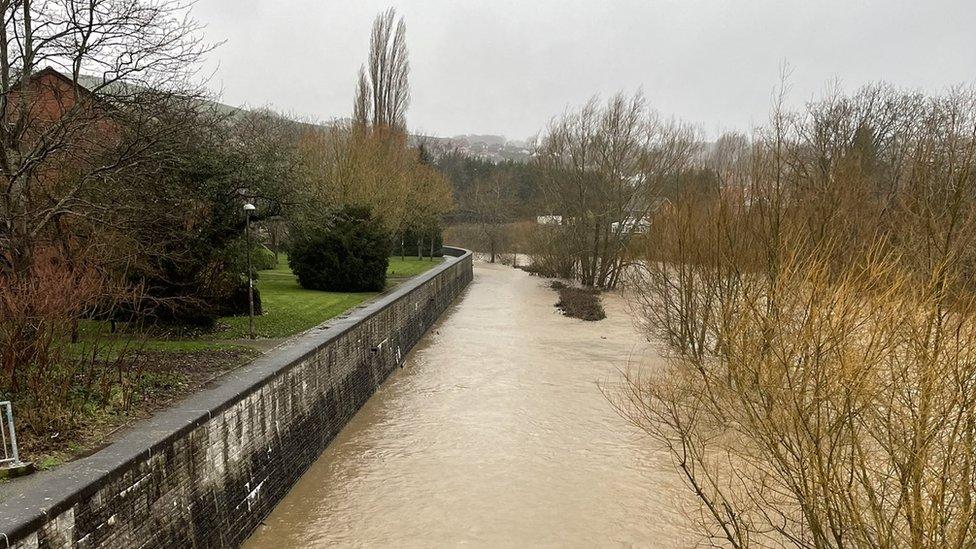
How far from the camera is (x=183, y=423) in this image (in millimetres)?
5992

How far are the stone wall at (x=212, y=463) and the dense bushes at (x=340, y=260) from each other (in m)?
8.30

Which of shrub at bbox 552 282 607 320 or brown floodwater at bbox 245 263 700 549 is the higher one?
shrub at bbox 552 282 607 320

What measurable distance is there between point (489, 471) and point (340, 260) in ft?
42.3

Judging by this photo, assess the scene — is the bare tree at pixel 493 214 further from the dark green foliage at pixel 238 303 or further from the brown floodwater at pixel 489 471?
the dark green foliage at pixel 238 303

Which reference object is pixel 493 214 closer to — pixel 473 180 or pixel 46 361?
pixel 473 180

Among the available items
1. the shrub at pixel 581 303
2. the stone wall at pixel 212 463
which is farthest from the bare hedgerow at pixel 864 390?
Answer: the shrub at pixel 581 303

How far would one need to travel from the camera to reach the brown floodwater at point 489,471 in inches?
288

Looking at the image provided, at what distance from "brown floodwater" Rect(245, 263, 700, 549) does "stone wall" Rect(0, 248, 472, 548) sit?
508mm

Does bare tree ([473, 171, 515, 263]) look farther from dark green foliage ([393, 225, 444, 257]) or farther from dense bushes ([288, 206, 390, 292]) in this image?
dense bushes ([288, 206, 390, 292])

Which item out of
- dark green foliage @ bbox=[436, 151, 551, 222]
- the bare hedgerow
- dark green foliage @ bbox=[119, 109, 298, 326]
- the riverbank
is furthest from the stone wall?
dark green foliage @ bbox=[436, 151, 551, 222]

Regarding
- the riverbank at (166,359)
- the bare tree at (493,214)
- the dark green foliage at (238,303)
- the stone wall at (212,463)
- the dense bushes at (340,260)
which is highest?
the bare tree at (493,214)

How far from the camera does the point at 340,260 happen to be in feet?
66.7

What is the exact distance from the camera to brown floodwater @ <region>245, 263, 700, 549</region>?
24.0ft

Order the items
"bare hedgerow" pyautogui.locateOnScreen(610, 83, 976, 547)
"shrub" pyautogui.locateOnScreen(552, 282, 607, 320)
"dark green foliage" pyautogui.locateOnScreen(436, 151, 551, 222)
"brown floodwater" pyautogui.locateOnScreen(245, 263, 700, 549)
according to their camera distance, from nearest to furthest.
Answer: "bare hedgerow" pyautogui.locateOnScreen(610, 83, 976, 547), "brown floodwater" pyautogui.locateOnScreen(245, 263, 700, 549), "shrub" pyautogui.locateOnScreen(552, 282, 607, 320), "dark green foliage" pyautogui.locateOnScreen(436, 151, 551, 222)
